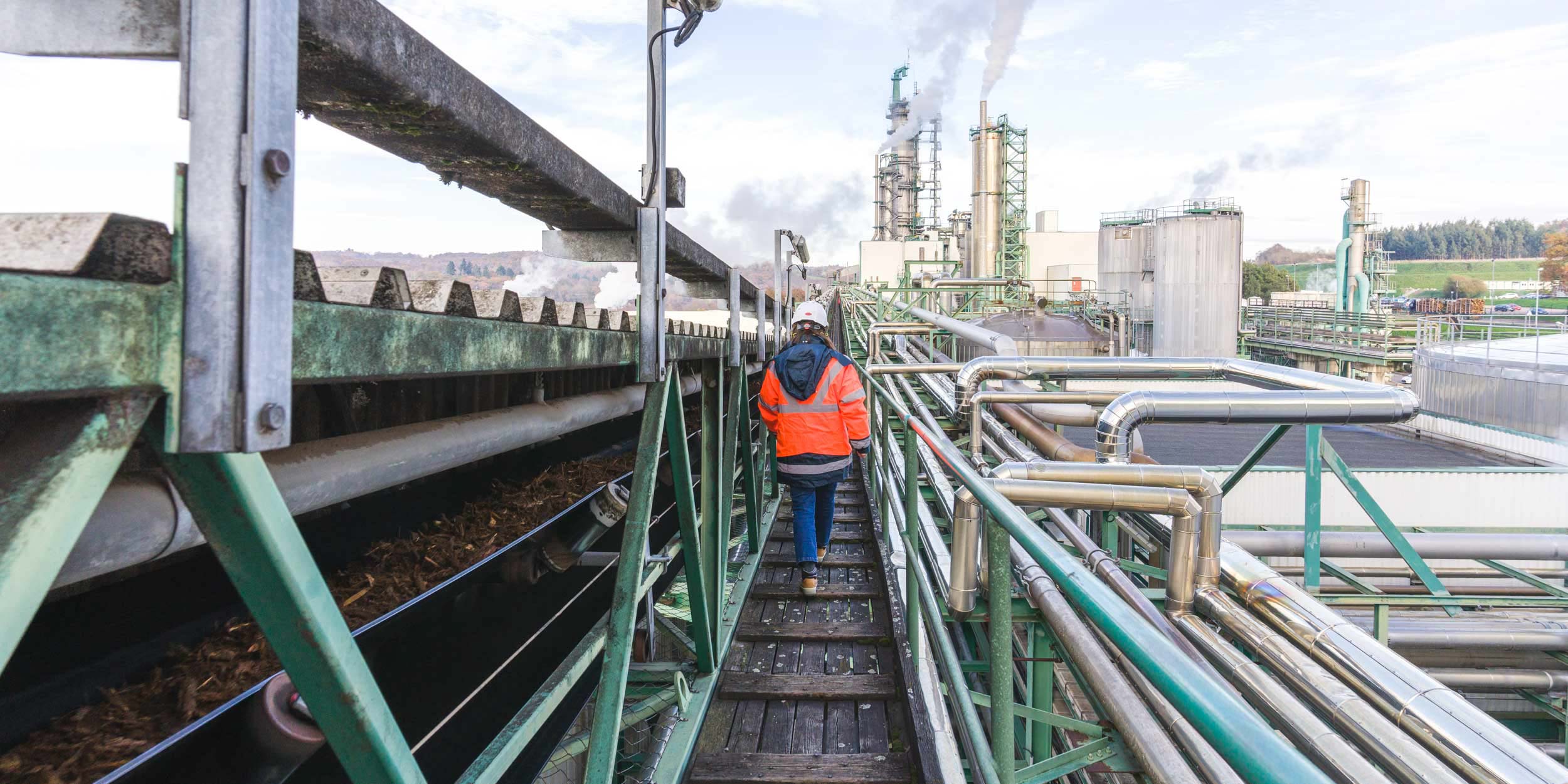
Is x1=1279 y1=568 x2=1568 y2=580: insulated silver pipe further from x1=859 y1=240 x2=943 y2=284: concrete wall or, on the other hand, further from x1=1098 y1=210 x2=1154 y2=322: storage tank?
Answer: x1=859 y1=240 x2=943 y2=284: concrete wall

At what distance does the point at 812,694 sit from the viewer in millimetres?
3811

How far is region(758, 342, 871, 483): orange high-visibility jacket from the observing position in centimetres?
475

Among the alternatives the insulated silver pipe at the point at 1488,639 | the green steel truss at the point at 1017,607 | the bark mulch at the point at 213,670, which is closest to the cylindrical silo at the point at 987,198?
the green steel truss at the point at 1017,607

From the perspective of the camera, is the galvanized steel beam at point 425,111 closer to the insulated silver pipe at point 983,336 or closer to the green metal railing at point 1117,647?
the green metal railing at point 1117,647

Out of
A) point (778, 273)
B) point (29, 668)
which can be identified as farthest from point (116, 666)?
point (778, 273)

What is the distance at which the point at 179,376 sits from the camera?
84 cm

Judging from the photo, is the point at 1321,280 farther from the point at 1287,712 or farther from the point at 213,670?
the point at 213,670

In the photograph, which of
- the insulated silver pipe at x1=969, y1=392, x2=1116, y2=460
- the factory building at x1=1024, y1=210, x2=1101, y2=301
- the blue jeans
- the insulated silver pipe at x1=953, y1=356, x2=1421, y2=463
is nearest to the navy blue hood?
the blue jeans

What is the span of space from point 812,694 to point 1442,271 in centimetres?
11273

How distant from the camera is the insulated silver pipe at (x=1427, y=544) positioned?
6125 mm

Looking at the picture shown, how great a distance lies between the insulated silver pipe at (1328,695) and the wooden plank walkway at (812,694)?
1321 mm

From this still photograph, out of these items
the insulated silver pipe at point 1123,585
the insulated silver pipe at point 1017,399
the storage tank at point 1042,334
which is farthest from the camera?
the storage tank at point 1042,334

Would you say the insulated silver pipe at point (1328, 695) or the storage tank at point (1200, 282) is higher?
the storage tank at point (1200, 282)

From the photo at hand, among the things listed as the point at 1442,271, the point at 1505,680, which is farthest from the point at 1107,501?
the point at 1442,271
